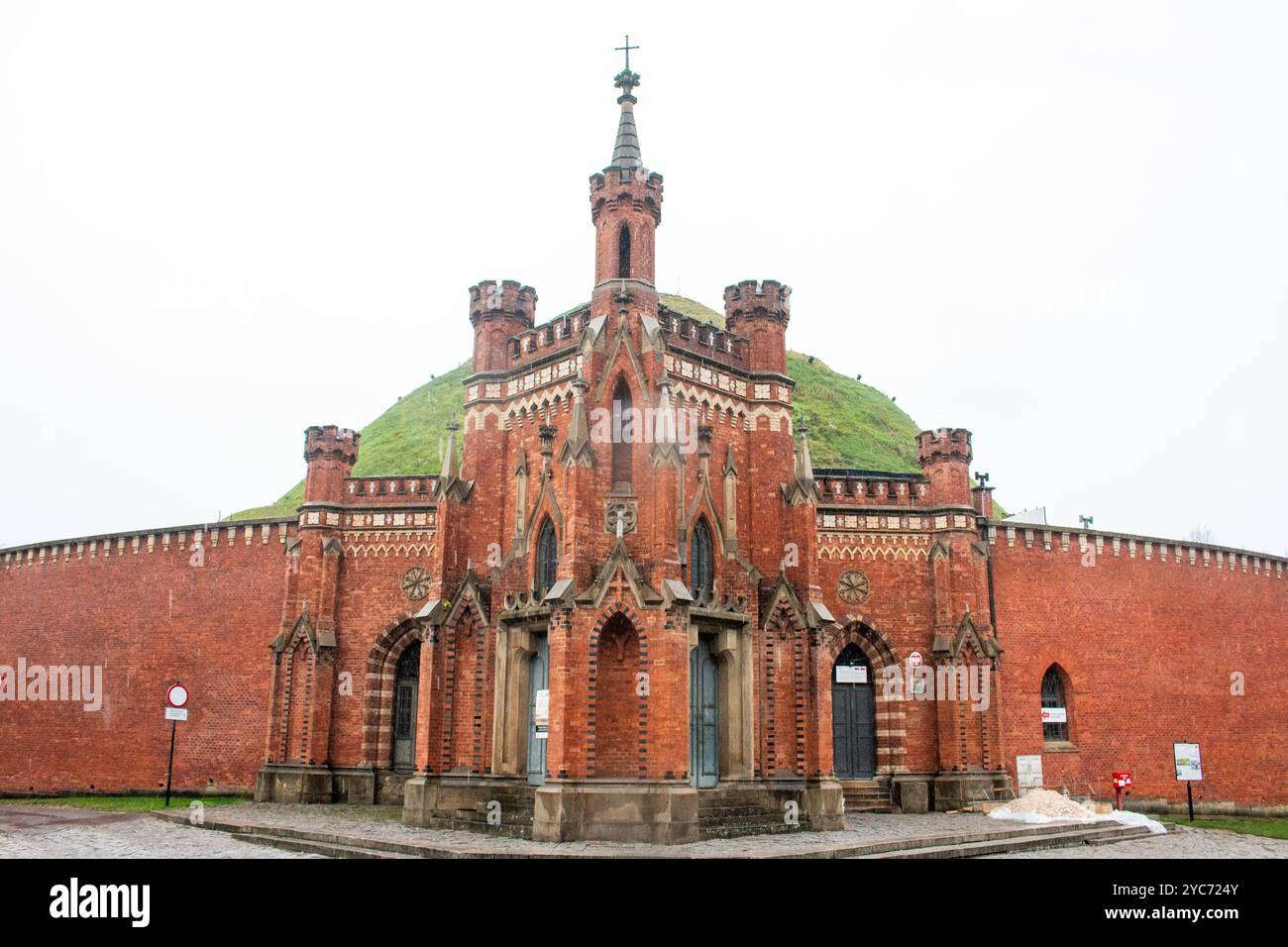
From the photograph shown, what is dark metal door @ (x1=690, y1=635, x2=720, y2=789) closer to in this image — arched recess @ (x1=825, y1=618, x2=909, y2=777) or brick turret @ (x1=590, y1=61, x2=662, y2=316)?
arched recess @ (x1=825, y1=618, x2=909, y2=777)

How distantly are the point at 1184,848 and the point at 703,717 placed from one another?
10.0 m

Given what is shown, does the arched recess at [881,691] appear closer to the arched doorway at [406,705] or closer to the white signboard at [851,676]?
the white signboard at [851,676]

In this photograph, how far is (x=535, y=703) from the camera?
24.0m

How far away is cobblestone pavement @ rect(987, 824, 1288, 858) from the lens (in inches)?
794

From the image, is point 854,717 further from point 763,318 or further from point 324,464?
point 324,464

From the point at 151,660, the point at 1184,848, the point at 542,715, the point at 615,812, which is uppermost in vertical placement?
the point at 151,660

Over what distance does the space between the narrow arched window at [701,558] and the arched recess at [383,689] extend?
32.3 ft

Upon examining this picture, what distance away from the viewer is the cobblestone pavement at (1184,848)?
20.2 meters

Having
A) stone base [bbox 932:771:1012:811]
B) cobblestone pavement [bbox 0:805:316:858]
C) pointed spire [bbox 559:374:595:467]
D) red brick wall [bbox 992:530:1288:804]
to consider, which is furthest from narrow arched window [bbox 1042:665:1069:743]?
cobblestone pavement [bbox 0:805:316:858]

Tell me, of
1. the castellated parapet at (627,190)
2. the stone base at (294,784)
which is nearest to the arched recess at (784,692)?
the castellated parapet at (627,190)

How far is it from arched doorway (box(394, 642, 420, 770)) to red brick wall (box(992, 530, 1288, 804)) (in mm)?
17527

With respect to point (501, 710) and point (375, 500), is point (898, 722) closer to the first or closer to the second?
point (501, 710)

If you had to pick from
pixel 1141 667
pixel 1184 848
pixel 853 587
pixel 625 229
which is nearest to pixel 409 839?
pixel 625 229
